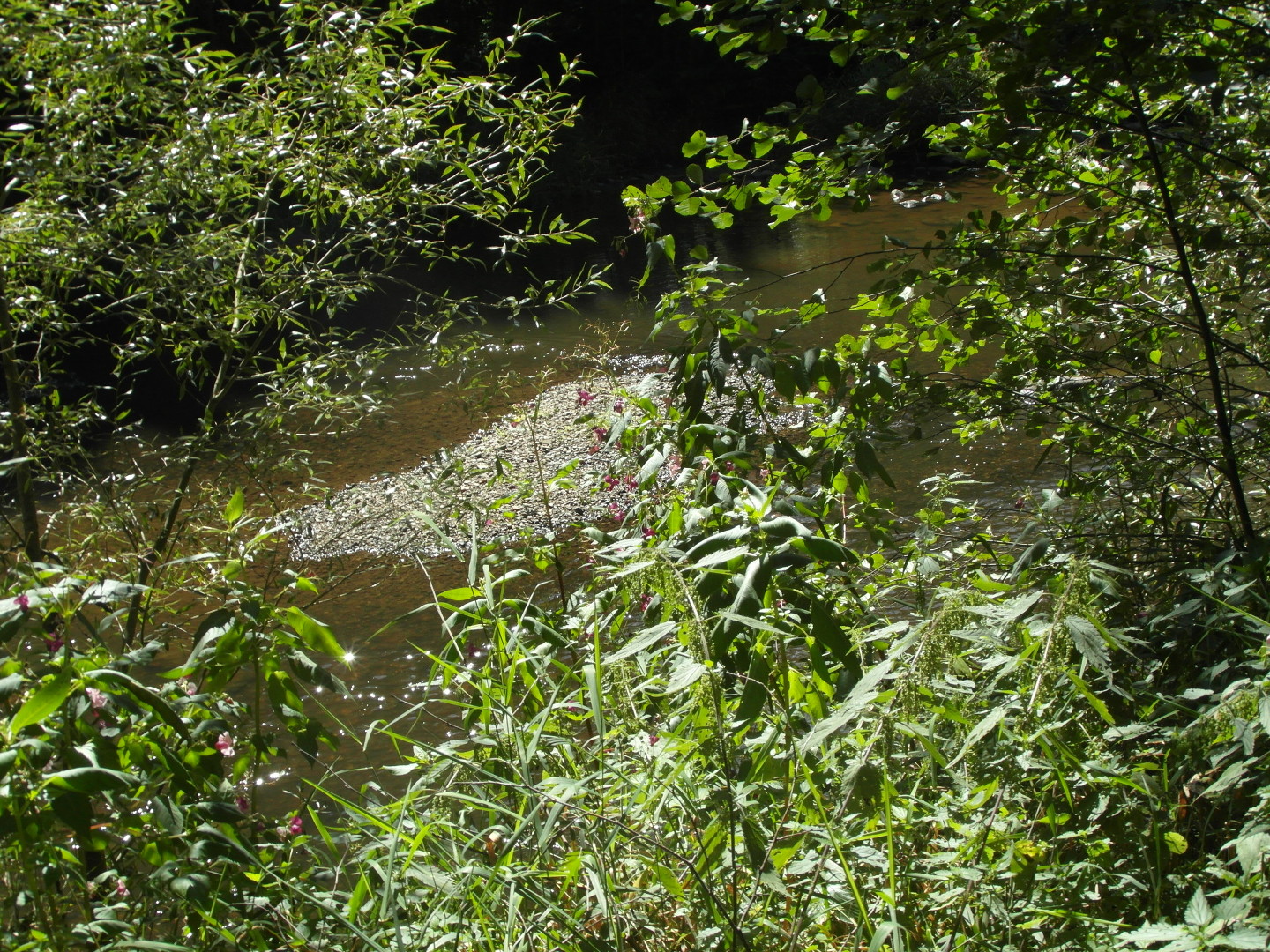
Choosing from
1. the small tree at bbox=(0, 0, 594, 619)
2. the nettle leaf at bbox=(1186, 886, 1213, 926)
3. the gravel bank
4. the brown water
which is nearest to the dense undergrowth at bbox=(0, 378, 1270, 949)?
the nettle leaf at bbox=(1186, 886, 1213, 926)

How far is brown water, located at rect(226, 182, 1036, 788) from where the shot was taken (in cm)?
427

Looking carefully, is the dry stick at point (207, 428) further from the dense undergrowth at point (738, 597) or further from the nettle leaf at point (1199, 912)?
the nettle leaf at point (1199, 912)

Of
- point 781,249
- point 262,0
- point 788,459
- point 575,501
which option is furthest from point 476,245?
point 788,459

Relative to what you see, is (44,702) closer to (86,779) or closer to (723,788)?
(86,779)

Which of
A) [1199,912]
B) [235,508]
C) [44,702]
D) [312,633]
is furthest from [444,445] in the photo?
[1199,912]

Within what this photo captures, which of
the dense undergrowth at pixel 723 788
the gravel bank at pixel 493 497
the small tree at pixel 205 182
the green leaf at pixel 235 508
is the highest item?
the small tree at pixel 205 182

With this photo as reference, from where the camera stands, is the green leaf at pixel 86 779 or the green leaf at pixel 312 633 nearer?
the green leaf at pixel 86 779

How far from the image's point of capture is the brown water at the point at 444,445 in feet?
14.0

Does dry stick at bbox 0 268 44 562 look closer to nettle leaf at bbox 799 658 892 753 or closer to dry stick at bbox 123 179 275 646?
dry stick at bbox 123 179 275 646

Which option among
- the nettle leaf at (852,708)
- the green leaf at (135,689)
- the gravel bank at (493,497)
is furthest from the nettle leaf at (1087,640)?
the gravel bank at (493,497)

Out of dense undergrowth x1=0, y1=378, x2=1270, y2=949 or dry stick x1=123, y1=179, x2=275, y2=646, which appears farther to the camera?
dry stick x1=123, y1=179, x2=275, y2=646

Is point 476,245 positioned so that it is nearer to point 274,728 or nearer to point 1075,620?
point 274,728

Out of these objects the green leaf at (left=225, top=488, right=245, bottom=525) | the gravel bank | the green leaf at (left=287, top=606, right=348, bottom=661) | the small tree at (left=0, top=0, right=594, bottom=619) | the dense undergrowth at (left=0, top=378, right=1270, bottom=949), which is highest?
the small tree at (left=0, top=0, right=594, bottom=619)

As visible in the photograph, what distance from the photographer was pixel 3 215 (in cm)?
239
